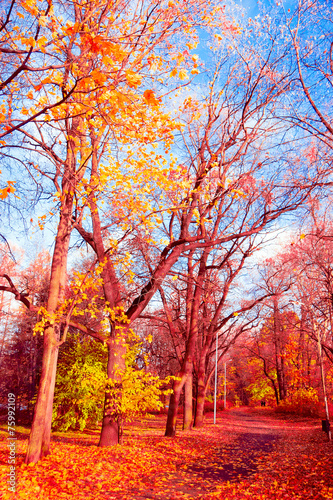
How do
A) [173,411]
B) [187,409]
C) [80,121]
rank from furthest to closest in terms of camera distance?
1. [187,409]
2. [173,411]
3. [80,121]

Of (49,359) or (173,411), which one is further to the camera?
(173,411)

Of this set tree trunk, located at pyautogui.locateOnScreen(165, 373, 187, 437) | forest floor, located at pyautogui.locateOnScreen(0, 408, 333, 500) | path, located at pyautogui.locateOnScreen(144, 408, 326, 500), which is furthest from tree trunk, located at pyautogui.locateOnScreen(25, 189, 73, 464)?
tree trunk, located at pyautogui.locateOnScreen(165, 373, 187, 437)

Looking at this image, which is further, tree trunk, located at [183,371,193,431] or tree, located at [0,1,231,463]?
tree trunk, located at [183,371,193,431]

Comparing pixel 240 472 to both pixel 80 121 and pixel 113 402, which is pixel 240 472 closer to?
pixel 113 402

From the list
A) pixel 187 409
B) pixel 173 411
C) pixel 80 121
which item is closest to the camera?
pixel 80 121

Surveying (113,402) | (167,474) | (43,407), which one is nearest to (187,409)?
(113,402)

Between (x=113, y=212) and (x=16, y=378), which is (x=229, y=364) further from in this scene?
(x=113, y=212)

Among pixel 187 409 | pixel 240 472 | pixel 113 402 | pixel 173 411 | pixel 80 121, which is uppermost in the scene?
pixel 80 121

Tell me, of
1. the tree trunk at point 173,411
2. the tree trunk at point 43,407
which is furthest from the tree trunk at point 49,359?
the tree trunk at point 173,411

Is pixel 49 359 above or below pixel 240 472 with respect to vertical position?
above

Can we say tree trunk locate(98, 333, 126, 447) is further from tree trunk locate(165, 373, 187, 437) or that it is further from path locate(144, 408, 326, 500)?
tree trunk locate(165, 373, 187, 437)

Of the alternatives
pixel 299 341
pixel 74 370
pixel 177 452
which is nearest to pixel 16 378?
pixel 74 370

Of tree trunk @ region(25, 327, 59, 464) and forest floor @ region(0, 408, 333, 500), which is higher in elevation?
tree trunk @ region(25, 327, 59, 464)

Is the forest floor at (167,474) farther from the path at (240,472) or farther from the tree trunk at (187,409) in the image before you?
the tree trunk at (187,409)
